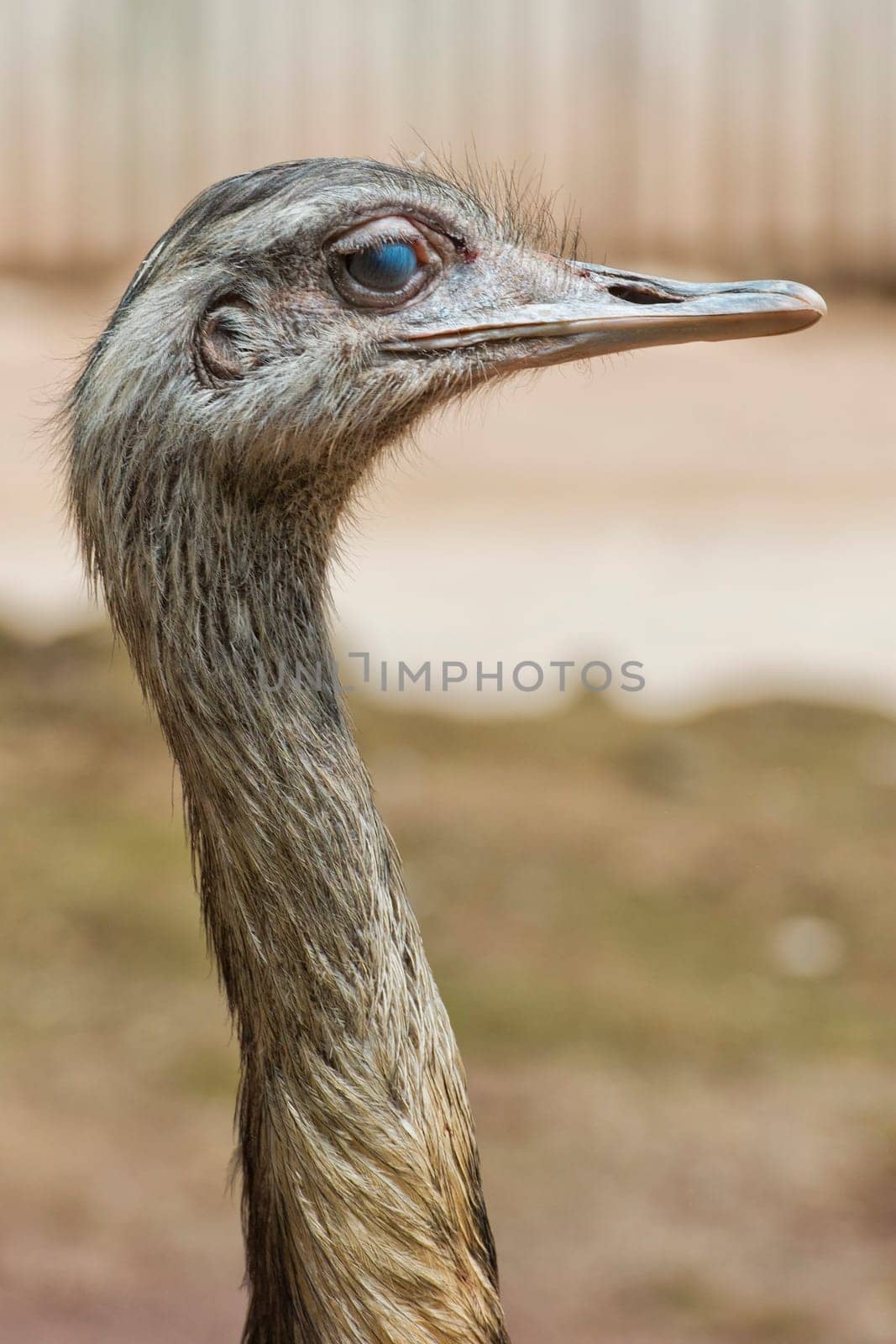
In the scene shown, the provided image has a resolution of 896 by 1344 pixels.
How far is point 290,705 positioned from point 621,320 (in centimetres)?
60

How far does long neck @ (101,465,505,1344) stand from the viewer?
1823mm

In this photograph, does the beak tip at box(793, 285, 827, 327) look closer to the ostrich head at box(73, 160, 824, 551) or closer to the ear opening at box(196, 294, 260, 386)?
the ostrich head at box(73, 160, 824, 551)

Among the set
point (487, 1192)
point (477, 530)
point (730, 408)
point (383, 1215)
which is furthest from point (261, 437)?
point (730, 408)

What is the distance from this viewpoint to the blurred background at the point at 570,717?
3900 millimetres

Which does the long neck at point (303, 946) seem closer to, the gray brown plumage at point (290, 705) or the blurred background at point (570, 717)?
the gray brown plumage at point (290, 705)

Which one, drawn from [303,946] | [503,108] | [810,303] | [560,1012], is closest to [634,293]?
[810,303]

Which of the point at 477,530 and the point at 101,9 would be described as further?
the point at 101,9

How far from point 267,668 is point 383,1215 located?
0.59m

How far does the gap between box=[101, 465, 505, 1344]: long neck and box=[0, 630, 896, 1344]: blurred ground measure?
1.62 m

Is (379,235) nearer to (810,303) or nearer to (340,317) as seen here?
(340,317)

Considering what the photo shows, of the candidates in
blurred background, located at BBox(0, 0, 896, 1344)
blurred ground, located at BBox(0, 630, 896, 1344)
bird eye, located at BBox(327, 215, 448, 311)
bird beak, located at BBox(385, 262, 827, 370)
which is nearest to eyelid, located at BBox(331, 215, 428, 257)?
bird eye, located at BBox(327, 215, 448, 311)

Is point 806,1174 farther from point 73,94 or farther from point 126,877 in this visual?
point 73,94

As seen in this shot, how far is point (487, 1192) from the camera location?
13.0ft

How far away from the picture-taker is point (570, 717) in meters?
6.28
